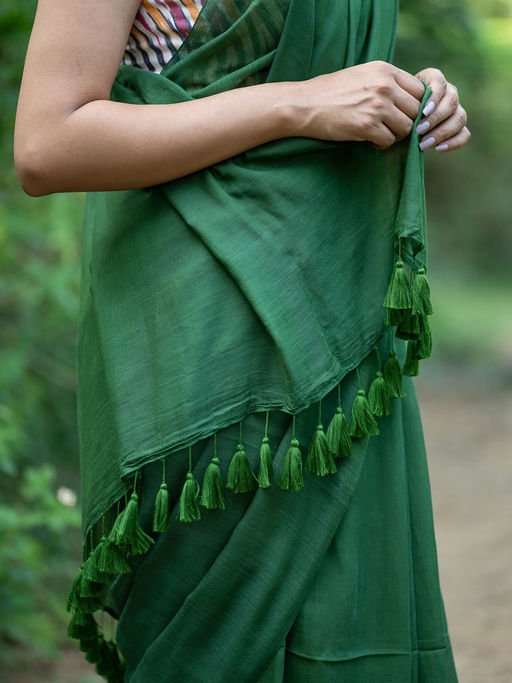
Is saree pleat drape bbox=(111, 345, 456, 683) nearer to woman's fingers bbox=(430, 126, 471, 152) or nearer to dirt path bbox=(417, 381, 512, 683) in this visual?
woman's fingers bbox=(430, 126, 471, 152)

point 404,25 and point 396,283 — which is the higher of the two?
point 404,25

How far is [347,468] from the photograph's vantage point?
4.50ft

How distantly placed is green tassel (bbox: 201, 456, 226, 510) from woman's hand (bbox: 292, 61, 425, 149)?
0.54 meters

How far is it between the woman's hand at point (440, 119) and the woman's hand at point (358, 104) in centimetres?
4

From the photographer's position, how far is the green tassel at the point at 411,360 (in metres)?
1.36

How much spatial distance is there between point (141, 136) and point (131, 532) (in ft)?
Result: 2.03

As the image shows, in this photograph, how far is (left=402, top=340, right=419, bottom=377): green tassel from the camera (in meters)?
1.36

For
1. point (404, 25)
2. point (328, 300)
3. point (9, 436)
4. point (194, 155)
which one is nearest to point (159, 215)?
point (194, 155)

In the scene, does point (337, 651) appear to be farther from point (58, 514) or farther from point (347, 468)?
point (58, 514)

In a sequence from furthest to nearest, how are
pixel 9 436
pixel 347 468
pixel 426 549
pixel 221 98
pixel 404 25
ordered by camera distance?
pixel 404 25 < pixel 9 436 < pixel 426 549 < pixel 347 468 < pixel 221 98

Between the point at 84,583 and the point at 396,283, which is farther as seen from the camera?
the point at 84,583

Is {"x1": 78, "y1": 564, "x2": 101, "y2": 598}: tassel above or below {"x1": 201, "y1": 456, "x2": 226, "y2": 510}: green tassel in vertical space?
below

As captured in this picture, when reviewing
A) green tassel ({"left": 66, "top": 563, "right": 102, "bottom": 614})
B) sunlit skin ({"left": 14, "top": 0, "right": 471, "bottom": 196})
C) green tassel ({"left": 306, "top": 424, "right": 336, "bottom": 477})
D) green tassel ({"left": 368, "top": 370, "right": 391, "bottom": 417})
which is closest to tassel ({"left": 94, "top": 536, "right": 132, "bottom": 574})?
green tassel ({"left": 66, "top": 563, "right": 102, "bottom": 614})

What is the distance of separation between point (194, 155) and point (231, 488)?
1.72 ft
